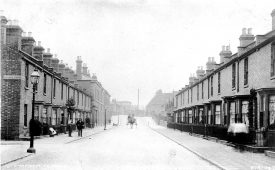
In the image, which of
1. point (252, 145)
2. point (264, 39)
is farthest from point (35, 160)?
point (264, 39)

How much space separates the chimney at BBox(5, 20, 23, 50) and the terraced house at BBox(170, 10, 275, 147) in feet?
45.1

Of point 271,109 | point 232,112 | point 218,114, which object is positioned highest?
point 271,109

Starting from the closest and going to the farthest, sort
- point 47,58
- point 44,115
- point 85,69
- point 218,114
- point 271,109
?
point 271,109
point 218,114
point 44,115
point 47,58
point 85,69

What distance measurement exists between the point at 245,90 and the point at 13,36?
599 inches

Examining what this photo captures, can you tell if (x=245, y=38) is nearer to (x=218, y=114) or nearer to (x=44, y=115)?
(x=218, y=114)

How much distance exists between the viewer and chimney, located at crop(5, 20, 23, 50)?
2509 cm

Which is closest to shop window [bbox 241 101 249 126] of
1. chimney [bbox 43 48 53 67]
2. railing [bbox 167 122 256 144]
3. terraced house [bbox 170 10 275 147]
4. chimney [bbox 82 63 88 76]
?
terraced house [bbox 170 10 275 147]

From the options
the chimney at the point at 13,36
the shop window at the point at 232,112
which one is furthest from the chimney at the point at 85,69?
the shop window at the point at 232,112

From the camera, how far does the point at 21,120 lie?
84.8 feet

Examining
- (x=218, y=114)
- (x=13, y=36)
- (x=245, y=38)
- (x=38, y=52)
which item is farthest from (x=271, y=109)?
(x=38, y=52)

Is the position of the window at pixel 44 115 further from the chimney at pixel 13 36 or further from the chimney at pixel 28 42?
the chimney at pixel 13 36

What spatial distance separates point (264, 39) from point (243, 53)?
284cm

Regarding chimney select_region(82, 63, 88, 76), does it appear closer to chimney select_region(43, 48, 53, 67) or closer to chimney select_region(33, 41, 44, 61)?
chimney select_region(43, 48, 53, 67)

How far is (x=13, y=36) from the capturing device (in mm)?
25172
